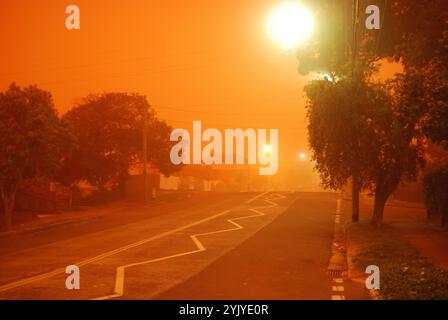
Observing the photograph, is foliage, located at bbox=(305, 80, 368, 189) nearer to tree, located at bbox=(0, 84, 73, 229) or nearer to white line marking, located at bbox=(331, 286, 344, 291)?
white line marking, located at bbox=(331, 286, 344, 291)

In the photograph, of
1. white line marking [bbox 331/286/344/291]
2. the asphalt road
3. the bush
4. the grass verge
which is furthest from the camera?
the bush

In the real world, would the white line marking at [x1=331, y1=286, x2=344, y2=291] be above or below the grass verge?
below

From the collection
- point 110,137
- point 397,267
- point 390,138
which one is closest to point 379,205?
point 390,138

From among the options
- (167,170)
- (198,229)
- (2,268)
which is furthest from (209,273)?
(167,170)

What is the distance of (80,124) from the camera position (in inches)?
1630

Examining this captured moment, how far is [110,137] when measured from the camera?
138ft

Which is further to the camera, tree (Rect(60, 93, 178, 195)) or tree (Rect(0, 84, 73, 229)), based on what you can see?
tree (Rect(60, 93, 178, 195))

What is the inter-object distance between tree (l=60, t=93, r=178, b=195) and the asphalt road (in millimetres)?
15838

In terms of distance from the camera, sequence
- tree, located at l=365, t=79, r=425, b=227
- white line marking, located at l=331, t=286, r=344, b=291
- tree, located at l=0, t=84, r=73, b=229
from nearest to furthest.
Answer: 1. white line marking, located at l=331, t=286, r=344, b=291
2. tree, located at l=365, t=79, r=425, b=227
3. tree, located at l=0, t=84, r=73, b=229

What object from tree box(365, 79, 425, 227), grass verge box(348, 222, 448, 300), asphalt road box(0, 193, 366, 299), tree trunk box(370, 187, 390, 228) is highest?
tree box(365, 79, 425, 227)

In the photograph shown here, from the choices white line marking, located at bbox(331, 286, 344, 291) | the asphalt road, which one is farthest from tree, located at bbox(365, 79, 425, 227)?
white line marking, located at bbox(331, 286, 344, 291)

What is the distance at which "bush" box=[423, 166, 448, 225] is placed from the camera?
20.6 m
